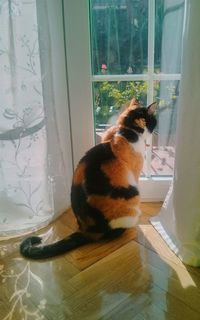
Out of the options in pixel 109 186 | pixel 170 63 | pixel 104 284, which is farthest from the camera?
pixel 170 63

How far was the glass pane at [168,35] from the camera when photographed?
47.1 inches

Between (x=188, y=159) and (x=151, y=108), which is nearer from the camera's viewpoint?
(x=188, y=159)

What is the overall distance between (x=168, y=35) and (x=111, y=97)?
1.20 feet

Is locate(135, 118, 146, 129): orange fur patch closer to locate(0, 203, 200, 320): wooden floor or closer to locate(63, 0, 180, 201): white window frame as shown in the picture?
locate(63, 0, 180, 201): white window frame

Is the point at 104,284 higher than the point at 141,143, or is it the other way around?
the point at 141,143

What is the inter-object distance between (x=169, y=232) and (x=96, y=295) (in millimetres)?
437

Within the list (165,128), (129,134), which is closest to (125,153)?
(129,134)

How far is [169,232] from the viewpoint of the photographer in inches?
49.1

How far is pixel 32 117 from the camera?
116 cm

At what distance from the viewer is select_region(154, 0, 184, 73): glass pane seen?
1196 mm

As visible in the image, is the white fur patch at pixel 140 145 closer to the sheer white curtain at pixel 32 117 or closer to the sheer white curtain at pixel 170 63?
the sheer white curtain at pixel 170 63

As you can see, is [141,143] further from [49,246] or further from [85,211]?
[49,246]

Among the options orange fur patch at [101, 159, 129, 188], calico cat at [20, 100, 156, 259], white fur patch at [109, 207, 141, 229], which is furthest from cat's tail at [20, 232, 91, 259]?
orange fur patch at [101, 159, 129, 188]

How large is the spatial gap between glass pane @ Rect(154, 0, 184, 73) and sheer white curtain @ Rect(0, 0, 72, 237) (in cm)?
42
